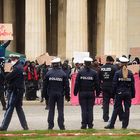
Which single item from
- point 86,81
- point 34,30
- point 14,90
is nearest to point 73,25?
point 34,30

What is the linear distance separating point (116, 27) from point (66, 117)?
2285cm

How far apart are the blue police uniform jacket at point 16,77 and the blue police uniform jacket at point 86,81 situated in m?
1.70

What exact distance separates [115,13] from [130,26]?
605 centimetres

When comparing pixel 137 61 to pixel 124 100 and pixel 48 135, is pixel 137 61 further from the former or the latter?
pixel 48 135

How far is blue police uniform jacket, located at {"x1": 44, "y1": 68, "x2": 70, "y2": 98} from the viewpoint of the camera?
63.2 ft

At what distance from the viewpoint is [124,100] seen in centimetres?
1944

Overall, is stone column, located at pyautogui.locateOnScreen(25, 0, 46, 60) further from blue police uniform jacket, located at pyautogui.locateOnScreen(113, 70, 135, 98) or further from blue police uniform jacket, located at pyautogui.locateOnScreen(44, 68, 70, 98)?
blue police uniform jacket, located at pyautogui.locateOnScreen(113, 70, 135, 98)

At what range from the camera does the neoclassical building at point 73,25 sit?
4597 centimetres

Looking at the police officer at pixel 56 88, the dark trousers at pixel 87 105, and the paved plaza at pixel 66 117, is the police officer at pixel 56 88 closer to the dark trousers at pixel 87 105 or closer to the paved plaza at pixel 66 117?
the dark trousers at pixel 87 105

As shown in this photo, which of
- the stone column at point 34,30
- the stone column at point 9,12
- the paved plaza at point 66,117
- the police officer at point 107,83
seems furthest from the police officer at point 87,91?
the stone column at point 9,12

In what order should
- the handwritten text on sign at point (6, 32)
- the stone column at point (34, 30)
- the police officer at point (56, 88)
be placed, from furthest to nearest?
the stone column at point (34, 30), the handwritten text on sign at point (6, 32), the police officer at point (56, 88)

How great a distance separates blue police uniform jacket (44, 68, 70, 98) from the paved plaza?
1.46 metres

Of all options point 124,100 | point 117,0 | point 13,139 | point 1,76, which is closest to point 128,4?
point 117,0

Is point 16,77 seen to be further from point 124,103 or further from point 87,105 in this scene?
point 124,103
